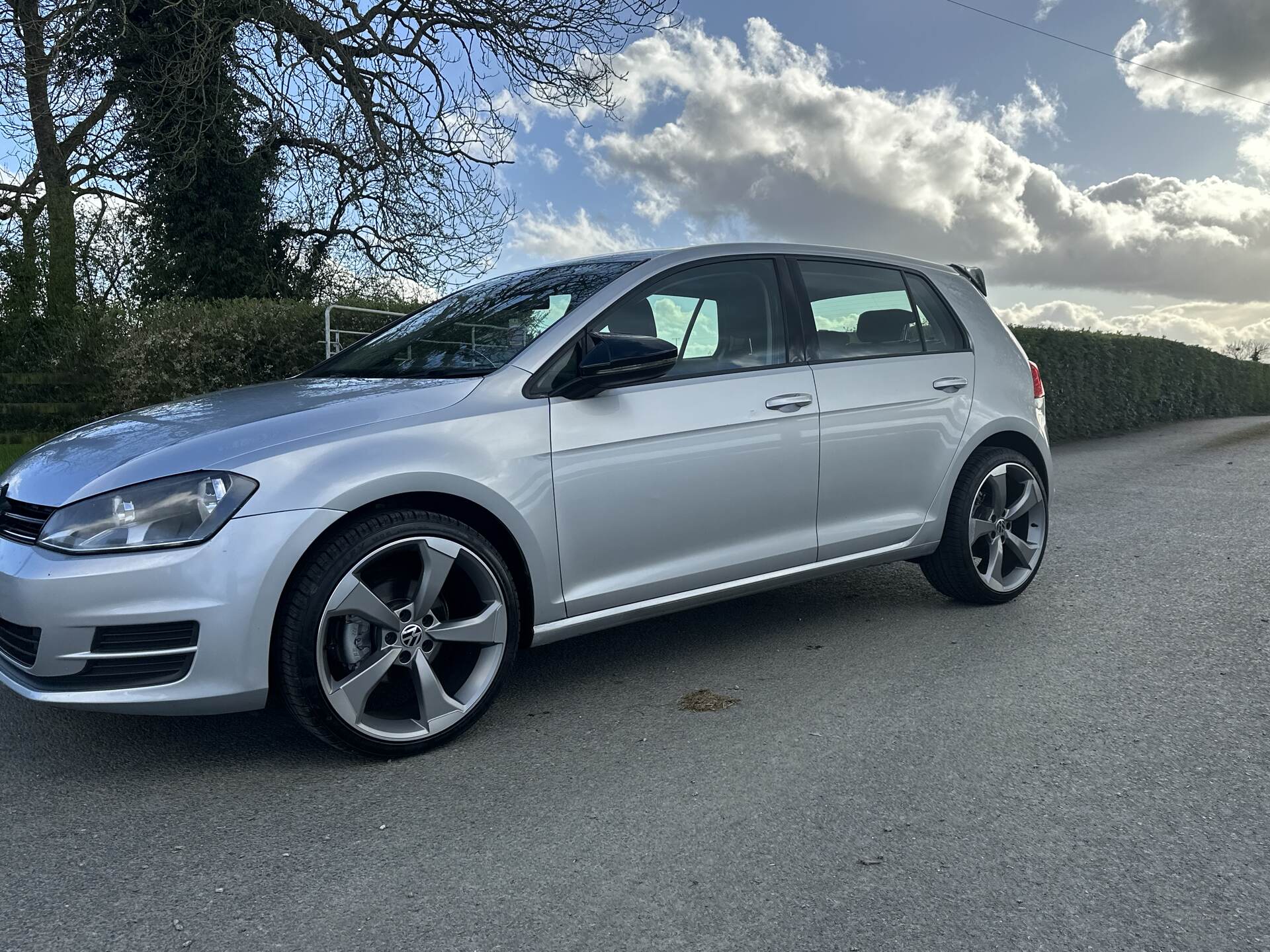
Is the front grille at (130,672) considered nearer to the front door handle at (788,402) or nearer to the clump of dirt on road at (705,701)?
the clump of dirt on road at (705,701)


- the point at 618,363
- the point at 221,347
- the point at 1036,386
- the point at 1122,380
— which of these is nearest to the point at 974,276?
the point at 1036,386

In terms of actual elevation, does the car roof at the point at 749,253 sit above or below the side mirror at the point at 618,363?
above

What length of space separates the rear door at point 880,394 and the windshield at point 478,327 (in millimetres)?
1001

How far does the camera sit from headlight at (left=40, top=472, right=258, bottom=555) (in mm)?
2986

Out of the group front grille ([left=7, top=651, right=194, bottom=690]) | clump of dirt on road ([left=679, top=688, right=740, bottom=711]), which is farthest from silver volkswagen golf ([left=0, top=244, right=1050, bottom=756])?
clump of dirt on road ([left=679, top=688, right=740, bottom=711])

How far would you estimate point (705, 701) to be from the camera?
12.6ft

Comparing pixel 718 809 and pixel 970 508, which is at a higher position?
pixel 970 508

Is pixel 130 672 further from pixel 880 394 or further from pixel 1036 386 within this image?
pixel 1036 386

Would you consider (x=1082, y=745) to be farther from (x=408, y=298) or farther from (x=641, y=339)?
(x=408, y=298)

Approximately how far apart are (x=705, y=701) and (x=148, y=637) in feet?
6.33

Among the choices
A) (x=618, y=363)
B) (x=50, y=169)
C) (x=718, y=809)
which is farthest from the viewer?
(x=50, y=169)

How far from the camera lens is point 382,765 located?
3.30 meters

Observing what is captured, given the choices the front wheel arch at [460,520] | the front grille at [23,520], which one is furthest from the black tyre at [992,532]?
the front grille at [23,520]

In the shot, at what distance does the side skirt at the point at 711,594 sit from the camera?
365 cm
